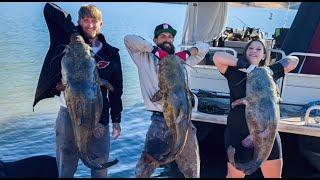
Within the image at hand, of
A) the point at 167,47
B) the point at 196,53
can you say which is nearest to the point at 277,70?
the point at 196,53

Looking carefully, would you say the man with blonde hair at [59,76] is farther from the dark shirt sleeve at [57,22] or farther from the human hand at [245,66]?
the human hand at [245,66]

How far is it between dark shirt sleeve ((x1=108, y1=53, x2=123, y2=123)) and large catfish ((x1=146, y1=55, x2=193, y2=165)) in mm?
435

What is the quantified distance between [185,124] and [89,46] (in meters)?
1.24

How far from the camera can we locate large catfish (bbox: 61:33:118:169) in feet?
16.5

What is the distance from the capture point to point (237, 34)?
43.2ft

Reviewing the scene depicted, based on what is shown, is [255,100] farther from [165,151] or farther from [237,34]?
[237,34]

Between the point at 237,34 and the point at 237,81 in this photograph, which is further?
the point at 237,34

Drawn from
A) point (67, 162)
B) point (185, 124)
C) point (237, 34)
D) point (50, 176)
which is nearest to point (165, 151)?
point (185, 124)

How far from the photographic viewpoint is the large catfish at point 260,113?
17.9ft

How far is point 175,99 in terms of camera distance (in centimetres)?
530

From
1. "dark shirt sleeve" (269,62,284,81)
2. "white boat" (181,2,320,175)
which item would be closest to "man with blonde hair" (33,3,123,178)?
"dark shirt sleeve" (269,62,284,81)

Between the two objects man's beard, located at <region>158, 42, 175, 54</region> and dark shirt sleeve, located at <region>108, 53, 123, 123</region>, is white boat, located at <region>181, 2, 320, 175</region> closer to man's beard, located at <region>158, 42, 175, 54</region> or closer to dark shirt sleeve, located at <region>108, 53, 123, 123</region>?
man's beard, located at <region>158, 42, 175, 54</region>

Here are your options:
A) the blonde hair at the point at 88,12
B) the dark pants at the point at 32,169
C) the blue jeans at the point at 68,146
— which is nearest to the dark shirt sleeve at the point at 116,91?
the blue jeans at the point at 68,146

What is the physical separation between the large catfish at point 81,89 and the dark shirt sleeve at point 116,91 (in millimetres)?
400
